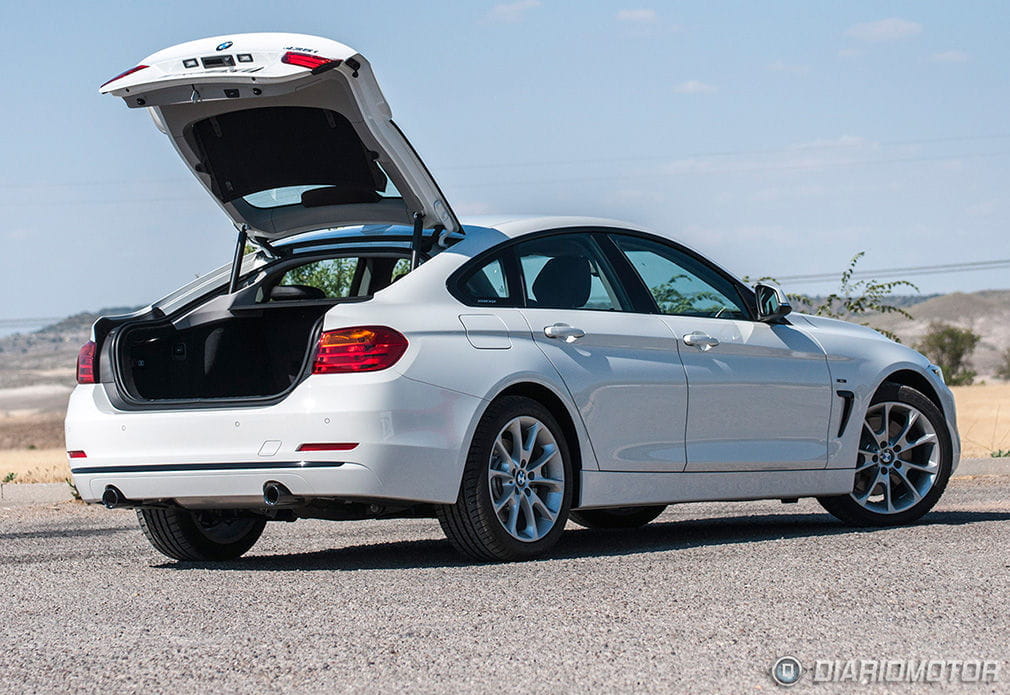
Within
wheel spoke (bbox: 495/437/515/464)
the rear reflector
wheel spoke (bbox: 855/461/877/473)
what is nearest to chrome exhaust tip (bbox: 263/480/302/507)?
the rear reflector

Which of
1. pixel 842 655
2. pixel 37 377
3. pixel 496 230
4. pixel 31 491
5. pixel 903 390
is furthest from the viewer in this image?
pixel 37 377

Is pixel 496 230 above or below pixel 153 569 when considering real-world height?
above

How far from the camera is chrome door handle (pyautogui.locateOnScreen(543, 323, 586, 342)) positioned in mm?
7434

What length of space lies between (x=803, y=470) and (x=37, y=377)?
195829 mm

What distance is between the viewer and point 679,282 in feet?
27.8

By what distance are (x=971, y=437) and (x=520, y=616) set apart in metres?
21.3

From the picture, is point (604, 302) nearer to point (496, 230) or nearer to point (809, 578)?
point (496, 230)

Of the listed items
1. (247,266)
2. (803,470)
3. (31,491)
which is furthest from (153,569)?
(31,491)

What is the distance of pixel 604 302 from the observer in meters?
7.93

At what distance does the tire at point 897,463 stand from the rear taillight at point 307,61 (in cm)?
406

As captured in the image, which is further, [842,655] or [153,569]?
[153,569]

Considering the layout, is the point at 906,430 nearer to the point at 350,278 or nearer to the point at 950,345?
the point at 350,278

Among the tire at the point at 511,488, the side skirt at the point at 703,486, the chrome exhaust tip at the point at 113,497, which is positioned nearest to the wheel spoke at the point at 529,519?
the tire at the point at 511,488

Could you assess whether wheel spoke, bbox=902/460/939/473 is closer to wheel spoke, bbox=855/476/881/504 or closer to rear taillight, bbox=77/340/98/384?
wheel spoke, bbox=855/476/881/504
